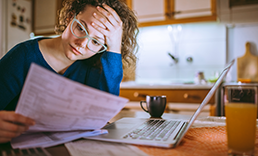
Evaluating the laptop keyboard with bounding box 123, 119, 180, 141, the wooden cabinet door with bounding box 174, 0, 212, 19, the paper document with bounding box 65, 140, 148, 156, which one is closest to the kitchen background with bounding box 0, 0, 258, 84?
the wooden cabinet door with bounding box 174, 0, 212, 19

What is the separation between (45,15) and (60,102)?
3.06 meters

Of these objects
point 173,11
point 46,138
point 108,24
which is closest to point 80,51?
point 108,24

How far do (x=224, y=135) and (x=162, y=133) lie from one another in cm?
18

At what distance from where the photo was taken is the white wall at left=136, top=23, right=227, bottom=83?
2.49 m

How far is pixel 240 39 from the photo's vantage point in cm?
242

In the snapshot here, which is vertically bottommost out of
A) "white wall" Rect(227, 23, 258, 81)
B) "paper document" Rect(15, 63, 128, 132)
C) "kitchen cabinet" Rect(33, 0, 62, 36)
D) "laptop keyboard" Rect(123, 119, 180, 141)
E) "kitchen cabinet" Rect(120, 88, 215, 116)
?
"kitchen cabinet" Rect(120, 88, 215, 116)

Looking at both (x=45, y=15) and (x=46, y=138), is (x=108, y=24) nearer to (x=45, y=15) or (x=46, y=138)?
(x=46, y=138)

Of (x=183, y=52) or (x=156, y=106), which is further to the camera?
(x=183, y=52)

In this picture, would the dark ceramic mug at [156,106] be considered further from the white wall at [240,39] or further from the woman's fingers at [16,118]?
the white wall at [240,39]

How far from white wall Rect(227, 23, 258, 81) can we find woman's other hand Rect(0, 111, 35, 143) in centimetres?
244

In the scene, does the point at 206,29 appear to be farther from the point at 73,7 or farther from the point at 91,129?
the point at 91,129

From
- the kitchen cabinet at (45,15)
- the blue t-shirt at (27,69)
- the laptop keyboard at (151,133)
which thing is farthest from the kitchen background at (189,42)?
the laptop keyboard at (151,133)

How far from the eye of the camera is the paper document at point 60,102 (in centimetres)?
39

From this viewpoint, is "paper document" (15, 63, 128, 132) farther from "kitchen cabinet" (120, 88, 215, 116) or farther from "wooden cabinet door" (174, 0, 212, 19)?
"wooden cabinet door" (174, 0, 212, 19)
